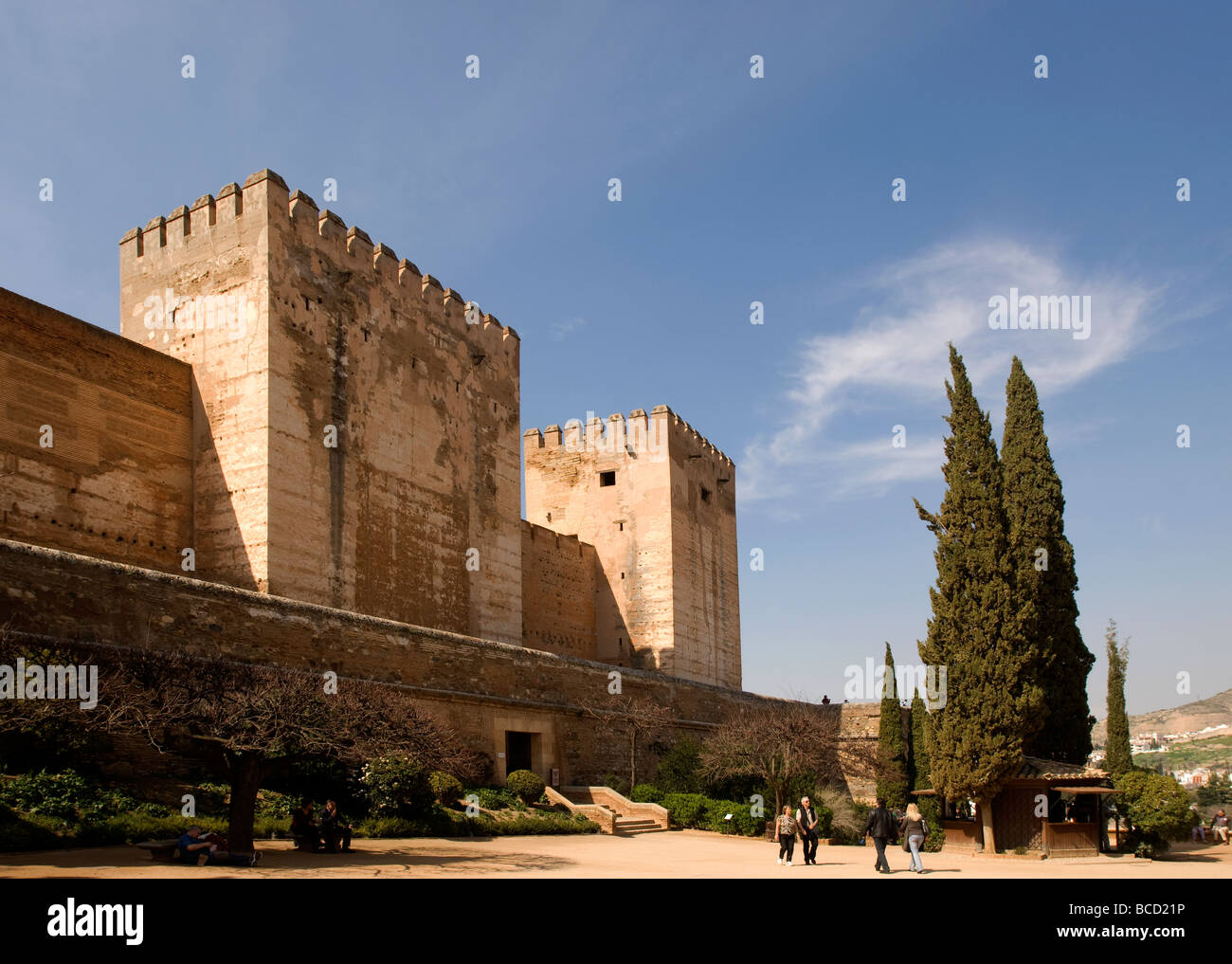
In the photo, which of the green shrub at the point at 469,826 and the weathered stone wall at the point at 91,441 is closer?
the green shrub at the point at 469,826

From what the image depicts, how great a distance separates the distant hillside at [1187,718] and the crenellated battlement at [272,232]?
114 meters

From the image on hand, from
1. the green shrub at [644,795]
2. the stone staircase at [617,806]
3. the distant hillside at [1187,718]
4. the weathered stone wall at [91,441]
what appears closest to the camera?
the weathered stone wall at [91,441]

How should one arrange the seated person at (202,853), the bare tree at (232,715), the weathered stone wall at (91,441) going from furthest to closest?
the weathered stone wall at (91,441) → the bare tree at (232,715) → the seated person at (202,853)

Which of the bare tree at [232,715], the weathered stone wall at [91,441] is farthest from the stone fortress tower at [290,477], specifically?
the bare tree at [232,715]

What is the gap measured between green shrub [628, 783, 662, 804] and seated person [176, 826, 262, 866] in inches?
490

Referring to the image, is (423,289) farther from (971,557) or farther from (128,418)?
(971,557)

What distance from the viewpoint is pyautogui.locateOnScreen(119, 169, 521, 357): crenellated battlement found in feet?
65.8

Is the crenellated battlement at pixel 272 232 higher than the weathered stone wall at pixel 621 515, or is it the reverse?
the crenellated battlement at pixel 272 232

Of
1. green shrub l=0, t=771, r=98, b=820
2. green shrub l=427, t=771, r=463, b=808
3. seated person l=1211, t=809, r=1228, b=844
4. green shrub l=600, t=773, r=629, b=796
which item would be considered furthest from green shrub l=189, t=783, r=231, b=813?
seated person l=1211, t=809, r=1228, b=844

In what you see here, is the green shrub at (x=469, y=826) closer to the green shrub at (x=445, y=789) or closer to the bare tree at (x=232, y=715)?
Answer: the green shrub at (x=445, y=789)

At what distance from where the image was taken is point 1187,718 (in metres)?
130

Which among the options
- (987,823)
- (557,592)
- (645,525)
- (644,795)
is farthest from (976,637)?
(645,525)

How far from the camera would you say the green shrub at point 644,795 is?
2220 centimetres
